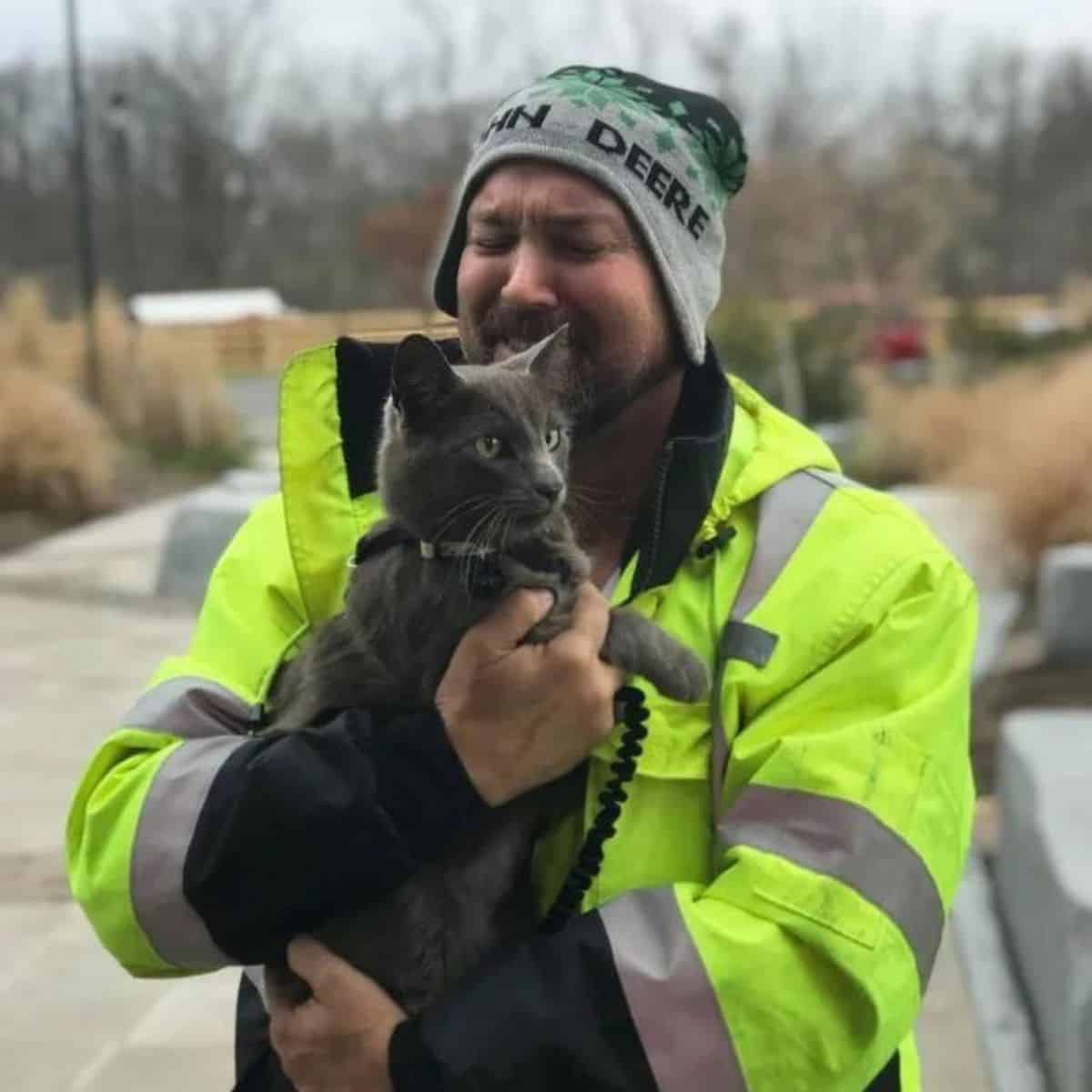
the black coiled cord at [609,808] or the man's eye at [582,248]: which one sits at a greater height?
the man's eye at [582,248]

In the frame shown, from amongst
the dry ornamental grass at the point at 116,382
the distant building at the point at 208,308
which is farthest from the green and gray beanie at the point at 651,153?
the distant building at the point at 208,308

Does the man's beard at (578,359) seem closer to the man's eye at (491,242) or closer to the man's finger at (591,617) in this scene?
the man's eye at (491,242)

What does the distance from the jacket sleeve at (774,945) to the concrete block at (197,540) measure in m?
8.60

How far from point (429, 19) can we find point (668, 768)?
27948 millimetres

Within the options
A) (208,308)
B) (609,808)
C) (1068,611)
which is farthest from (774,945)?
(208,308)

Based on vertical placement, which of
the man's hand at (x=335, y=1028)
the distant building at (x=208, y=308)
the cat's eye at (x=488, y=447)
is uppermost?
the cat's eye at (x=488, y=447)

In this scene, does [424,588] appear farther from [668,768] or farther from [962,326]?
[962,326]

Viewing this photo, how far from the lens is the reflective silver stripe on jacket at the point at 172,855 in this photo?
5.86ft

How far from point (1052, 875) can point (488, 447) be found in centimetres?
266

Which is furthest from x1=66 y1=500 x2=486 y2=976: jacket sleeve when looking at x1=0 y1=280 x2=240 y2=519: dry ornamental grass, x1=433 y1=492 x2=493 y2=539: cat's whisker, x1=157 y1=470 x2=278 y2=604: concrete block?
x1=0 y1=280 x2=240 y2=519: dry ornamental grass

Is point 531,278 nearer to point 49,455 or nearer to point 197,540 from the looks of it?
point 197,540

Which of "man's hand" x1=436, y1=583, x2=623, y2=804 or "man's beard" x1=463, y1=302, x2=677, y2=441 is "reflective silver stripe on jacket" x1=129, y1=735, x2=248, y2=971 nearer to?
"man's hand" x1=436, y1=583, x2=623, y2=804

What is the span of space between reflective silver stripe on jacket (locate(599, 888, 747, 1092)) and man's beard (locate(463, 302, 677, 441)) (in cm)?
65

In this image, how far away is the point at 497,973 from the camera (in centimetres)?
172
